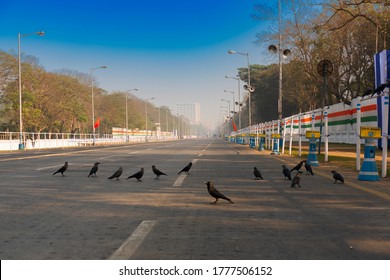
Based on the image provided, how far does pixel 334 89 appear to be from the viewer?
48.5 metres

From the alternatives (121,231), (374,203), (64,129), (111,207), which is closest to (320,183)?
(374,203)

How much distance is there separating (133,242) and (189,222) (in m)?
1.47

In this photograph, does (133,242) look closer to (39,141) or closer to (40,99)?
(39,141)

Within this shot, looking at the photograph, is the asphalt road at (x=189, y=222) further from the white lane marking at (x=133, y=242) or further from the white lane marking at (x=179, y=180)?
the white lane marking at (x=179, y=180)

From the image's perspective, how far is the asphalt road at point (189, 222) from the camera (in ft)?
16.1

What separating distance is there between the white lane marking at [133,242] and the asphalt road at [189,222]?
0.01 m

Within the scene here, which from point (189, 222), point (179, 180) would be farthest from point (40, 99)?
point (189, 222)

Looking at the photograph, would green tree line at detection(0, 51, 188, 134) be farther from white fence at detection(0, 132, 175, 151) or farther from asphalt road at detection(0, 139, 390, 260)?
asphalt road at detection(0, 139, 390, 260)

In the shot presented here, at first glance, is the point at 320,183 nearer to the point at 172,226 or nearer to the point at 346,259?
the point at 172,226

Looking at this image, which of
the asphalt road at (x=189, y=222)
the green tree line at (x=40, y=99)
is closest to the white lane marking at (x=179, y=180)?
the asphalt road at (x=189, y=222)

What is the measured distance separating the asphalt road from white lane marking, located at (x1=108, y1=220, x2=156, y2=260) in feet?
0.03

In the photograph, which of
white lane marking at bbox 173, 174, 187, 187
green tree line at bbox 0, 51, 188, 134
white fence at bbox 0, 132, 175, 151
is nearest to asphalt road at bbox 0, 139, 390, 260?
white lane marking at bbox 173, 174, 187, 187

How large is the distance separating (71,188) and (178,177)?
3.60 meters

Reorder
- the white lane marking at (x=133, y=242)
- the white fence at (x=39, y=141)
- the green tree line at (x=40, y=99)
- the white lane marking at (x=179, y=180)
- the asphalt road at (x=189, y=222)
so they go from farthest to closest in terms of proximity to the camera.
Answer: the green tree line at (x=40, y=99), the white fence at (x=39, y=141), the white lane marking at (x=179, y=180), the asphalt road at (x=189, y=222), the white lane marking at (x=133, y=242)
